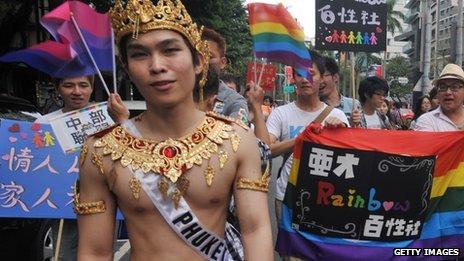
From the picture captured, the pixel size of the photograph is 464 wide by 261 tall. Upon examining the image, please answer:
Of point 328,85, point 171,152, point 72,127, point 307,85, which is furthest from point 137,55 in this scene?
point 328,85

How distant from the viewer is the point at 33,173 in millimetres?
3635

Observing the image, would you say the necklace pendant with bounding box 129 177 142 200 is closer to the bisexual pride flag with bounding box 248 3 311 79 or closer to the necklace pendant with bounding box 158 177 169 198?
the necklace pendant with bounding box 158 177 169 198

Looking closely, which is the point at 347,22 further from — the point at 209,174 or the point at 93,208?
the point at 93,208

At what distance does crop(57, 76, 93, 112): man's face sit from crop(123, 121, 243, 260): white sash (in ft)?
7.16

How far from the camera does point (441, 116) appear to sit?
4.30 m

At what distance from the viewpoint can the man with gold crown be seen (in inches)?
74.0

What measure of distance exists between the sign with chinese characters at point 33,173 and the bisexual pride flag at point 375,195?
5.23 feet

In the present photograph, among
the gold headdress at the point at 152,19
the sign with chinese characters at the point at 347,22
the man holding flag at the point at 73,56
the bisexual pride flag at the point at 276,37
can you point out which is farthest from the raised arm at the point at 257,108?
the gold headdress at the point at 152,19

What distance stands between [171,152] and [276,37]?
84.3 inches

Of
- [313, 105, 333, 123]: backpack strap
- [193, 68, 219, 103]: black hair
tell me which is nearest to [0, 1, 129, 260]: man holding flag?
[193, 68, 219, 103]: black hair

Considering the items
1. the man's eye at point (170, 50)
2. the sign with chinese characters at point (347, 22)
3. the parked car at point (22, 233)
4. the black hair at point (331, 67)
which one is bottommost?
the parked car at point (22, 233)

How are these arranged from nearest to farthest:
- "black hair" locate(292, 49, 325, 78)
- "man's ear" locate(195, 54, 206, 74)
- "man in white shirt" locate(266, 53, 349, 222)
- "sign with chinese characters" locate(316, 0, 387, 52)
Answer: "man's ear" locate(195, 54, 206, 74)
"man in white shirt" locate(266, 53, 349, 222)
"black hair" locate(292, 49, 325, 78)
"sign with chinese characters" locate(316, 0, 387, 52)

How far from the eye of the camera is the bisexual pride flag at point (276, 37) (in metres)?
3.86

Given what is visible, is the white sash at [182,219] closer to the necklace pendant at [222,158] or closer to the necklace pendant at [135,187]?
the necklace pendant at [135,187]
